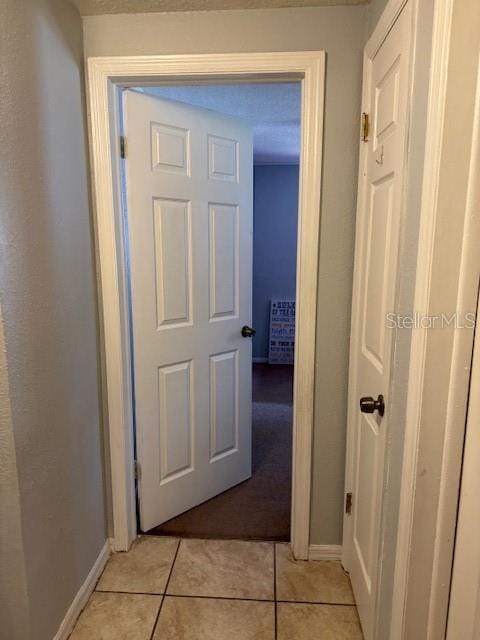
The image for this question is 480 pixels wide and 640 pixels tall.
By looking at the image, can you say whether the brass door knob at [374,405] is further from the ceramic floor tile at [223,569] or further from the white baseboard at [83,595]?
the white baseboard at [83,595]

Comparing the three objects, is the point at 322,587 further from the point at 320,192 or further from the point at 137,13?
the point at 137,13

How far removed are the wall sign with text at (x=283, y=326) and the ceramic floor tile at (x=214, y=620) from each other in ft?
11.3

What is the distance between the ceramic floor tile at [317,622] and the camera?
4.98ft

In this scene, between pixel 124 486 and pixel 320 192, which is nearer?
pixel 320 192

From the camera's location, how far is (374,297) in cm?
142

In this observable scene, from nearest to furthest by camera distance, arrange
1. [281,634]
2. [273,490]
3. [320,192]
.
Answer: [281,634], [320,192], [273,490]

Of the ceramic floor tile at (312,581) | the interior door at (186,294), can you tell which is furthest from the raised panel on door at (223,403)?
the ceramic floor tile at (312,581)

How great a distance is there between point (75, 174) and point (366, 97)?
3.48 feet

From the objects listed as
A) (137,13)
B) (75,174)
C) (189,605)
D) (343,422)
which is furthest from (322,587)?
(137,13)

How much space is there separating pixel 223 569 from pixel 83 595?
0.56 metres

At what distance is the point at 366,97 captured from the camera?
59.1 inches

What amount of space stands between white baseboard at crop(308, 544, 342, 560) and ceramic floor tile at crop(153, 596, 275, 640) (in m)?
0.31

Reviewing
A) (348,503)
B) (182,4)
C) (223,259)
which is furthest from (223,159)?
(348,503)

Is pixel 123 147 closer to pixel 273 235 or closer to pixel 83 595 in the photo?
pixel 83 595
